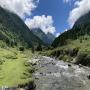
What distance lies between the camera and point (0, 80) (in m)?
63.5

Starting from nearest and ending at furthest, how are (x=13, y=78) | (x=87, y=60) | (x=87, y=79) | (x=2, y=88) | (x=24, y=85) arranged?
(x=2, y=88)
(x=24, y=85)
(x=13, y=78)
(x=87, y=79)
(x=87, y=60)

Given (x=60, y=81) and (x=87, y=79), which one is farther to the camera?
(x=87, y=79)

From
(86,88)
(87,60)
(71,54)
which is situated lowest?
(86,88)

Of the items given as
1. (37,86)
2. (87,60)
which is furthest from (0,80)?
(87,60)

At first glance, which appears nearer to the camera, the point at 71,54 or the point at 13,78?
the point at 13,78

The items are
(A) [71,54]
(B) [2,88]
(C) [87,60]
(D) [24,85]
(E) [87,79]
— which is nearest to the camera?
→ (B) [2,88]

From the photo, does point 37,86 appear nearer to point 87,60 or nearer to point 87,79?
point 87,79

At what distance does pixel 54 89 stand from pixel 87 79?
74.8 feet

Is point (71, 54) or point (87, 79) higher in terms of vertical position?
point (71, 54)

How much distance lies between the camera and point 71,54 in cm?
18800

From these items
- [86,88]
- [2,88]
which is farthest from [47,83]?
[2,88]

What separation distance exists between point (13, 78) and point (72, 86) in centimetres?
1895

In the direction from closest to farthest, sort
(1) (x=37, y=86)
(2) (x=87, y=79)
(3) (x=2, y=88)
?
1. (3) (x=2, y=88)
2. (1) (x=37, y=86)
3. (2) (x=87, y=79)

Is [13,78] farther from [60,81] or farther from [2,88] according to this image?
[60,81]
